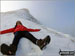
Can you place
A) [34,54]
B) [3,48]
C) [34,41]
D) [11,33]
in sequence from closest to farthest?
1. [3,48]
2. [34,54]
3. [34,41]
4. [11,33]

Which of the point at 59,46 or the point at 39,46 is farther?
the point at 59,46

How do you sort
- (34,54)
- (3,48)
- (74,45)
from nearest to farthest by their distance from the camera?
(3,48) → (34,54) → (74,45)

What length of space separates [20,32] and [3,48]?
570 mm

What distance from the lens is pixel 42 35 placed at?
2734mm

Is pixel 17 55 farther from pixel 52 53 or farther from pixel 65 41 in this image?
pixel 65 41

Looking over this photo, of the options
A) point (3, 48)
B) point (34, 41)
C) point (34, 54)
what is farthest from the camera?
point (34, 41)

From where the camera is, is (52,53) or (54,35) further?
(54,35)

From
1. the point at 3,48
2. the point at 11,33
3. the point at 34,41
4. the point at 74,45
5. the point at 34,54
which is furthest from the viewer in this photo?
the point at 11,33

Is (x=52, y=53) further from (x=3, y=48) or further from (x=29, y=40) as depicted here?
(x=3, y=48)

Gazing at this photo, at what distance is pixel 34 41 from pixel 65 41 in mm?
599

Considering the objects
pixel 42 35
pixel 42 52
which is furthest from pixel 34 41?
pixel 42 35

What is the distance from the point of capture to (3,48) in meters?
1.92

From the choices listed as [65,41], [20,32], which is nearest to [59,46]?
[65,41]

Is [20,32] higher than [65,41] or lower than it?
higher
